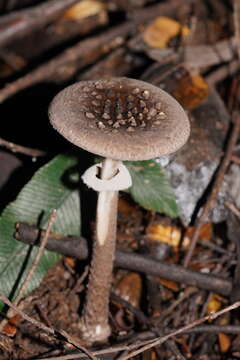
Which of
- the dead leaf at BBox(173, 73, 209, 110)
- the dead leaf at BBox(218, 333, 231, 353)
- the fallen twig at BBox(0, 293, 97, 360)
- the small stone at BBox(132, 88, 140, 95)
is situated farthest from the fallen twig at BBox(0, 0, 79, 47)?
the dead leaf at BBox(218, 333, 231, 353)

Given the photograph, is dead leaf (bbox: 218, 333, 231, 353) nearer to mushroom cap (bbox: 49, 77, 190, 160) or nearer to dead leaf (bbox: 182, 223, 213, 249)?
dead leaf (bbox: 182, 223, 213, 249)

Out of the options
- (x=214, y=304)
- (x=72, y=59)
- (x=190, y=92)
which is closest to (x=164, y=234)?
(x=214, y=304)

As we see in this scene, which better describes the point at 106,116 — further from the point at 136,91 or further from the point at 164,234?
the point at 164,234

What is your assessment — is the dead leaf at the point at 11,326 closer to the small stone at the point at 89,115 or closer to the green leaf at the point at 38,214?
the green leaf at the point at 38,214

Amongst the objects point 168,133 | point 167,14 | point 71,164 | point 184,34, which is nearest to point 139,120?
point 168,133

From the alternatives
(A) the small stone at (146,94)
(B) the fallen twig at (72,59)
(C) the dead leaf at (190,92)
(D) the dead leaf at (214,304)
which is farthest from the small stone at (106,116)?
(B) the fallen twig at (72,59)

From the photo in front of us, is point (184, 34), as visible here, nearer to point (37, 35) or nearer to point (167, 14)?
point (167, 14)

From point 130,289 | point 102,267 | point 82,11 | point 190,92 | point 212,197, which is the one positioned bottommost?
point 130,289
